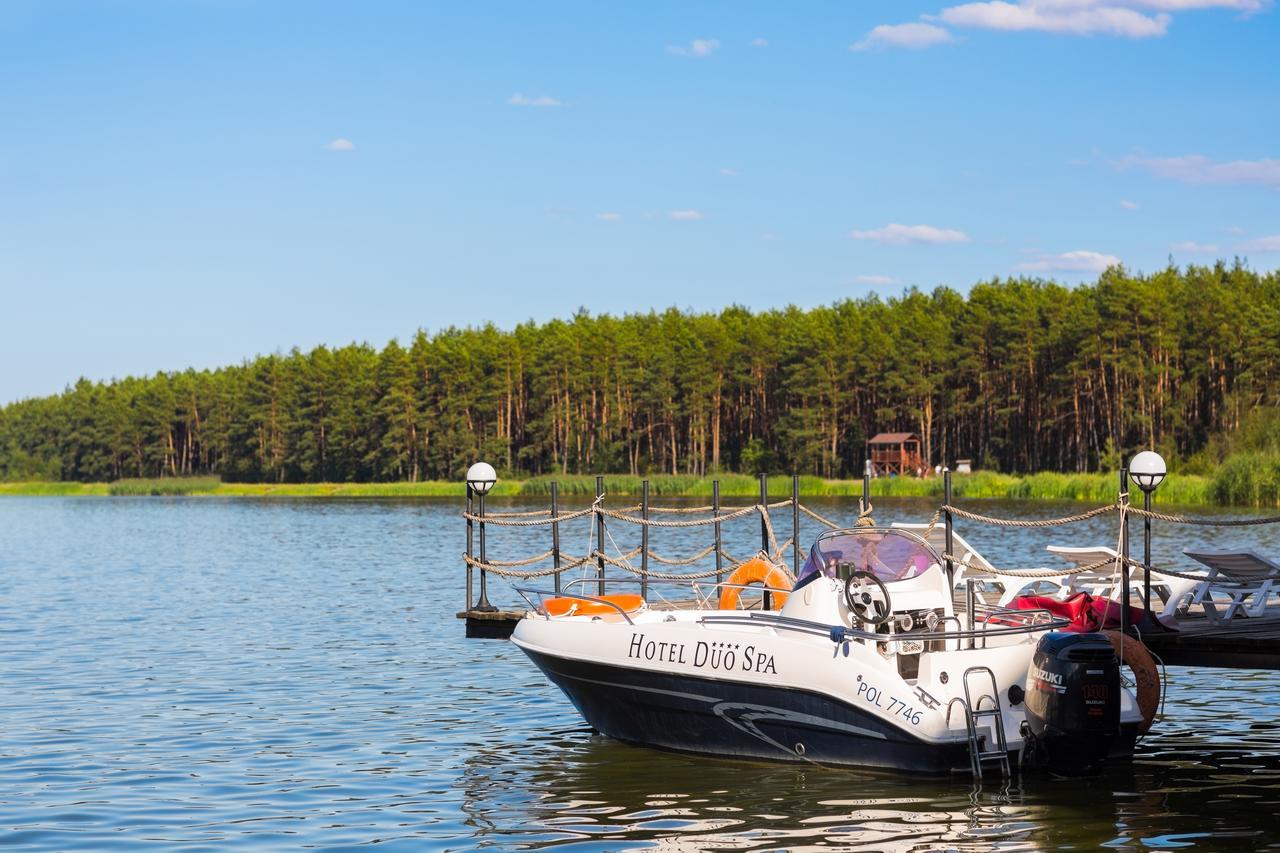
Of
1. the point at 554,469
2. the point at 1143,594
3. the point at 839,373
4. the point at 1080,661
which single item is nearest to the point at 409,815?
the point at 1080,661

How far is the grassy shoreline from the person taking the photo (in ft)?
170

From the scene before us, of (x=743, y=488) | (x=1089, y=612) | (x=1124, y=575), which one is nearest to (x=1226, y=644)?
(x=1124, y=575)

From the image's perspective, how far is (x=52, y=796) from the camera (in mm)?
12375

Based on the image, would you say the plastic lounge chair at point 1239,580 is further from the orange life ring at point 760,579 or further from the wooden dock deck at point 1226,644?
the orange life ring at point 760,579

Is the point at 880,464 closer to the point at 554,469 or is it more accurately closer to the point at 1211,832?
the point at 554,469

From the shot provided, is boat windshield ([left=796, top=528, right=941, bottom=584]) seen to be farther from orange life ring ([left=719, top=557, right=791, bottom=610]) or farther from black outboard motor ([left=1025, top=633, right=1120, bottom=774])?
orange life ring ([left=719, top=557, right=791, bottom=610])

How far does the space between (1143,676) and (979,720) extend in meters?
1.71

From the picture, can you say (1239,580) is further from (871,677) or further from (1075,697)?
(871,677)

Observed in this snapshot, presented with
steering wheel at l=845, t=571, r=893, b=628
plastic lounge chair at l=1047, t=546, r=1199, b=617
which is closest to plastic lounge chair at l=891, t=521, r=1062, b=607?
plastic lounge chair at l=1047, t=546, r=1199, b=617

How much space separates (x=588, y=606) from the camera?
589 inches

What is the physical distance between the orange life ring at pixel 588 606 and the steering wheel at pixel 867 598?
317 cm

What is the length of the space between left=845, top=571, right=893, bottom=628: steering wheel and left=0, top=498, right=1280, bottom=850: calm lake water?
52.7 inches

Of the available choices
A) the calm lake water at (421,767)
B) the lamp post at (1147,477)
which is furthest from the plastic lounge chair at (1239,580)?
the calm lake water at (421,767)

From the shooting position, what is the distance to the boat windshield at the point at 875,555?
12.6 metres
